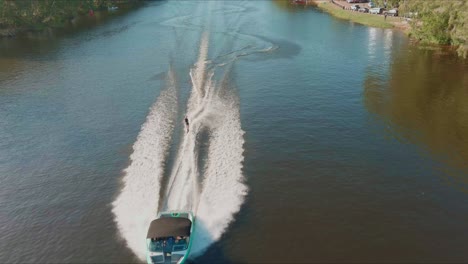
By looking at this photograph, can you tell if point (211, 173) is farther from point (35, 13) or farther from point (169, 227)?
point (35, 13)

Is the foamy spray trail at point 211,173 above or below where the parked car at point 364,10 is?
below

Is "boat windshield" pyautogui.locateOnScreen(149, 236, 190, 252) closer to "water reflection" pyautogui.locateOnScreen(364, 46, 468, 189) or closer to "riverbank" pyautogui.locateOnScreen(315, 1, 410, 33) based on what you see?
"water reflection" pyautogui.locateOnScreen(364, 46, 468, 189)

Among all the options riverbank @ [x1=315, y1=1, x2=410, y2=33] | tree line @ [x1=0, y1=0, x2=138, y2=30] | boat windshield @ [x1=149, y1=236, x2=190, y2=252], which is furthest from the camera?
tree line @ [x1=0, y1=0, x2=138, y2=30]

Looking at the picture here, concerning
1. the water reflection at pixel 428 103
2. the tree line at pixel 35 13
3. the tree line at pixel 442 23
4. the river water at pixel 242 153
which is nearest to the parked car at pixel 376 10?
the tree line at pixel 442 23

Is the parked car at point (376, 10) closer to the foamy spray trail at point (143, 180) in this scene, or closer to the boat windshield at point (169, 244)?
the foamy spray trail at point (143, 180)

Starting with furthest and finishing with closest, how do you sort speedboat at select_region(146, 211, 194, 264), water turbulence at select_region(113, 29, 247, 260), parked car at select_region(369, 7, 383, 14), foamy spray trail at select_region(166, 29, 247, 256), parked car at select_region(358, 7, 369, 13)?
parked car at select_region(358, 7, 369, 13) < parked car at select_region(369, 7, 383, 14) < foamy spray trail at select_region(166, 29, 247, 256) < water turbulence at select_region(113, 29, 247, 260) < speedboat at select_region(146, 211, 194, 264)

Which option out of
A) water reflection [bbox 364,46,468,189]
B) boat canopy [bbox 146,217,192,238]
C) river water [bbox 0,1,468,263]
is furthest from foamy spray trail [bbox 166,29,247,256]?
water reflection [bbox 364,46,468,189]
